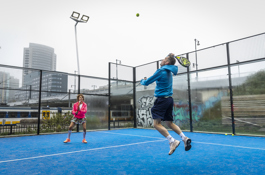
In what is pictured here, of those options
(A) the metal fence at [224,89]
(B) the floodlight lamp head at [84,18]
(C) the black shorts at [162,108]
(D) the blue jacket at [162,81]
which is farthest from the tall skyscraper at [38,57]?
(C) the black shorts at [162,108]

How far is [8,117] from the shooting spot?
48.5ft

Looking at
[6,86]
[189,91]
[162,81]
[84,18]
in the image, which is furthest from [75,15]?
[162,81]

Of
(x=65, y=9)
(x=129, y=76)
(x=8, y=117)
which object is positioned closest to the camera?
(x=65, y=9)

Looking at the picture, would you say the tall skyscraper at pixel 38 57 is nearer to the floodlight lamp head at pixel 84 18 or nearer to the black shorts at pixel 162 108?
the floodlight lamp head at pixel 84 18

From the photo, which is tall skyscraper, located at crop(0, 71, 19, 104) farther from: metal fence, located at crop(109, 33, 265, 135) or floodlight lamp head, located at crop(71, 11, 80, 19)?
metal fence, located at crop(109, 33, 265, 135)

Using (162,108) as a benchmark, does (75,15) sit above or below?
above

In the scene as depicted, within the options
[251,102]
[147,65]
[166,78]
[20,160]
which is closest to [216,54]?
[251,102]

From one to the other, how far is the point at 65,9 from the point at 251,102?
37.0 feet

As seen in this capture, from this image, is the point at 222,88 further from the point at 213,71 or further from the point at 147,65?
the point at 147,65

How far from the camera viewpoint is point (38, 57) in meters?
135

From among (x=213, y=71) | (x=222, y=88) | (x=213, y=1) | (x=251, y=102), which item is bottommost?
(x=251, y=102)

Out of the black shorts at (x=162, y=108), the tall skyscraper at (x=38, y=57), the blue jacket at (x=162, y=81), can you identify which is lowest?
the black shorts at (x=162, y=108)

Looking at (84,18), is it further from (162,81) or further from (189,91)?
(162,81)

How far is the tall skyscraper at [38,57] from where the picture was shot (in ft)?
440
